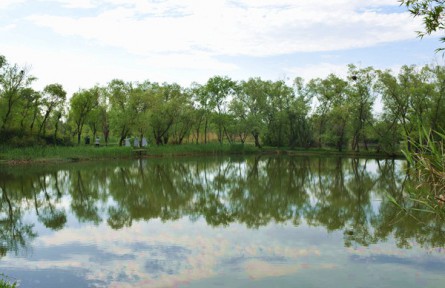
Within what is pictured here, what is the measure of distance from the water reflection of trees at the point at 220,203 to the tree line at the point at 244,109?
54.0ft

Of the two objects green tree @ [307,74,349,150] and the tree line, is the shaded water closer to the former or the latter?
the tree line

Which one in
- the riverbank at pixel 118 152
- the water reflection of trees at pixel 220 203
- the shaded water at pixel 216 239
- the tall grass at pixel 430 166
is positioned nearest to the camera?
the tall grass at pixel 430 166

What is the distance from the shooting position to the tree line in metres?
42.0

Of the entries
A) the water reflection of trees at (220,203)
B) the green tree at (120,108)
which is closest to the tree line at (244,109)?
the green tree at (120,108)

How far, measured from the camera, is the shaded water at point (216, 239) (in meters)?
7.62

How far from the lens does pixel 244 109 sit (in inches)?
2422

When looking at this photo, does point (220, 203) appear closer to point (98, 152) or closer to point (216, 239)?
point (216, 239)

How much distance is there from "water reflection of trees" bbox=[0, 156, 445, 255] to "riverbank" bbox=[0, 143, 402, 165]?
33.3 feet

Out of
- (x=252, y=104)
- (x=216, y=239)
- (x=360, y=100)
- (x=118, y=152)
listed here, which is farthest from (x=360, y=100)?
(x=216, y=239)

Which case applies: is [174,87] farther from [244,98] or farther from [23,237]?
[23,237]

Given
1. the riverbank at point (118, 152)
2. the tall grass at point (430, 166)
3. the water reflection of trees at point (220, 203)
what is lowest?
the water reflection of trees at point (220, 203)

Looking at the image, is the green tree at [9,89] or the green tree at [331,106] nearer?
the green tree at [9,89]

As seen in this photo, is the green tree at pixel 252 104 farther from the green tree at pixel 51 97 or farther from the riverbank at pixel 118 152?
the green tree at pixel 51 97

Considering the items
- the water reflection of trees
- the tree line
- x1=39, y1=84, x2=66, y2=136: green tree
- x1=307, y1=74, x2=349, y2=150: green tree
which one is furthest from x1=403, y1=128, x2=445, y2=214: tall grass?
x1=307, y1=74, x2=349, y2=150: green tree
